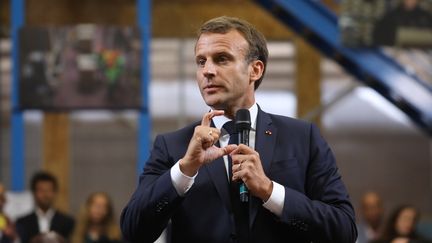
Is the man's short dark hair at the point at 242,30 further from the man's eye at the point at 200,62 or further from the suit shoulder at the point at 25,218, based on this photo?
the suit shoulder at the point at 25,218

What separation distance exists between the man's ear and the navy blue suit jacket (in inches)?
4.7

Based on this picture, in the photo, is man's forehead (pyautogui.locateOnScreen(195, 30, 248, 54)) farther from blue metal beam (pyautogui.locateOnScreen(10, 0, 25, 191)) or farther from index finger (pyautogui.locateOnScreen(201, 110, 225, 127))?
blue metal beam (pyautogui.locateOnScreen(10, 0, 25, 191))

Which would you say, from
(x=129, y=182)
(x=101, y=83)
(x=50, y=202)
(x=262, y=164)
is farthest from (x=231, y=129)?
(x=129, y=182)

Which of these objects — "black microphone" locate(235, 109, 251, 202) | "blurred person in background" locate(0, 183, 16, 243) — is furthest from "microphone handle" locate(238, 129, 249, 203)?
"blurred person in background" locate(0, 183, 16, 243)

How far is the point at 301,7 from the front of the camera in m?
11.0

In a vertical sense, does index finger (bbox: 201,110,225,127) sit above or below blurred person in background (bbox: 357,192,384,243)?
above

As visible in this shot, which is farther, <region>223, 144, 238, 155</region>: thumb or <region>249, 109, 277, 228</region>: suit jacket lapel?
<region>249, 109, 277, 228</region>: suit jacket lapel

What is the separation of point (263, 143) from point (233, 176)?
0.97ft

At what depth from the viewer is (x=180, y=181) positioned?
3295mm

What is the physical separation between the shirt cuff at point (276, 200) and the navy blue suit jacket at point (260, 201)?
1 centimetres

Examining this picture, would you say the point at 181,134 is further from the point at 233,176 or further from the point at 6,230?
the point at 6,230

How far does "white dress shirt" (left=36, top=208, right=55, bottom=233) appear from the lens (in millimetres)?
9102

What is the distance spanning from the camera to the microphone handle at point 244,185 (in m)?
3.25

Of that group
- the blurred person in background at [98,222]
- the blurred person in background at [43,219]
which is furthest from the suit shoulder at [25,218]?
the blurred person in background at [98,222]
